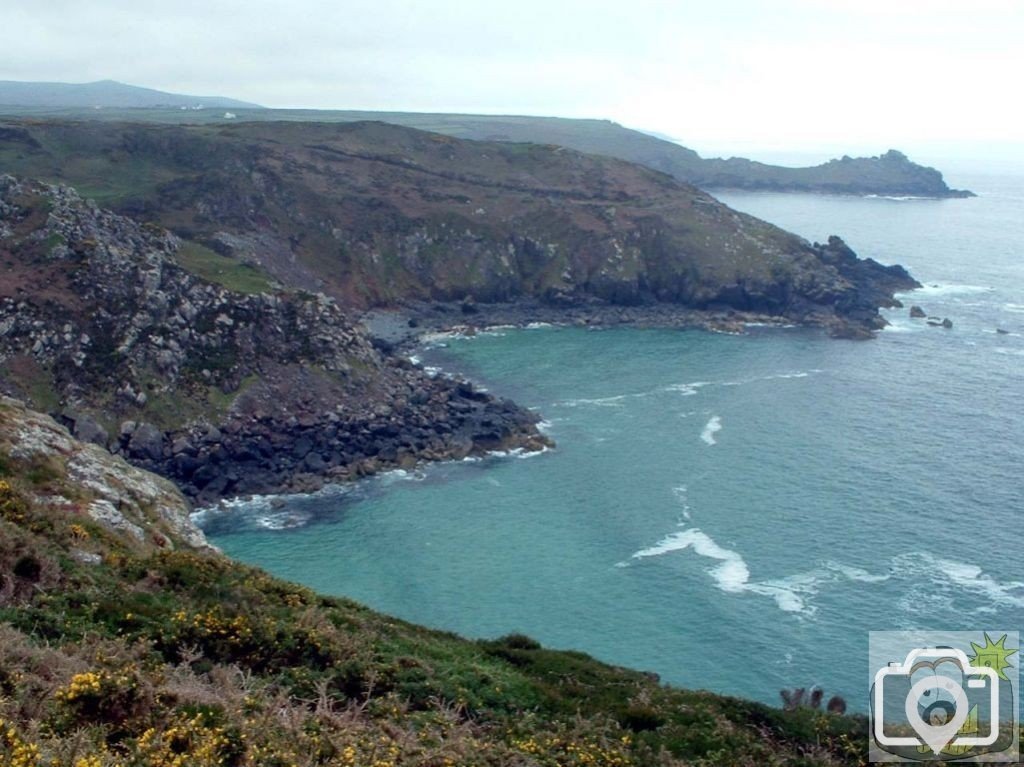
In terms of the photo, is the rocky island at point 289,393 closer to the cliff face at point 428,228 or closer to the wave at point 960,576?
the cliff face at point 428,228

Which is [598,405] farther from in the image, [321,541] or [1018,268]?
[1018,268]

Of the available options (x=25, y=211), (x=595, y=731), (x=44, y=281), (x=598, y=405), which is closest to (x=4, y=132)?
(x=25, y=211)

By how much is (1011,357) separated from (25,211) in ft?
296

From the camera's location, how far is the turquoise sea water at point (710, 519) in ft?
136

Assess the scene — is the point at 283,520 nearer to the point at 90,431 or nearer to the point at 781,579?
the point at 90,431

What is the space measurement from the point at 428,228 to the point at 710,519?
69343mm

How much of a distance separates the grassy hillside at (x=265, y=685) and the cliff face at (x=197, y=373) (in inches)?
1281

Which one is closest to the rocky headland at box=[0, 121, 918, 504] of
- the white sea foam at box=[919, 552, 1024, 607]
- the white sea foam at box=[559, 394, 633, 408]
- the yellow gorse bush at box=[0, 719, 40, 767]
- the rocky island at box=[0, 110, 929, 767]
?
the rocky island at box=[0, 110, 929, 767]

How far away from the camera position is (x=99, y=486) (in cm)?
2883

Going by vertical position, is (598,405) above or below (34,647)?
below

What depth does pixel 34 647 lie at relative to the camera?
15.3 meters

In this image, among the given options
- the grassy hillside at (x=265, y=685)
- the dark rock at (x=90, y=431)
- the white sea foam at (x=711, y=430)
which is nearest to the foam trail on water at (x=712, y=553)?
the white sea foam at (x=711, y=430)

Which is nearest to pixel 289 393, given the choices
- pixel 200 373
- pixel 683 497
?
pixel 200 373

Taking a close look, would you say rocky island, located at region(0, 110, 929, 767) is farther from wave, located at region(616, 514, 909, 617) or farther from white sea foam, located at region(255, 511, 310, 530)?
wave, located at region(616, 514, 909, 617)
